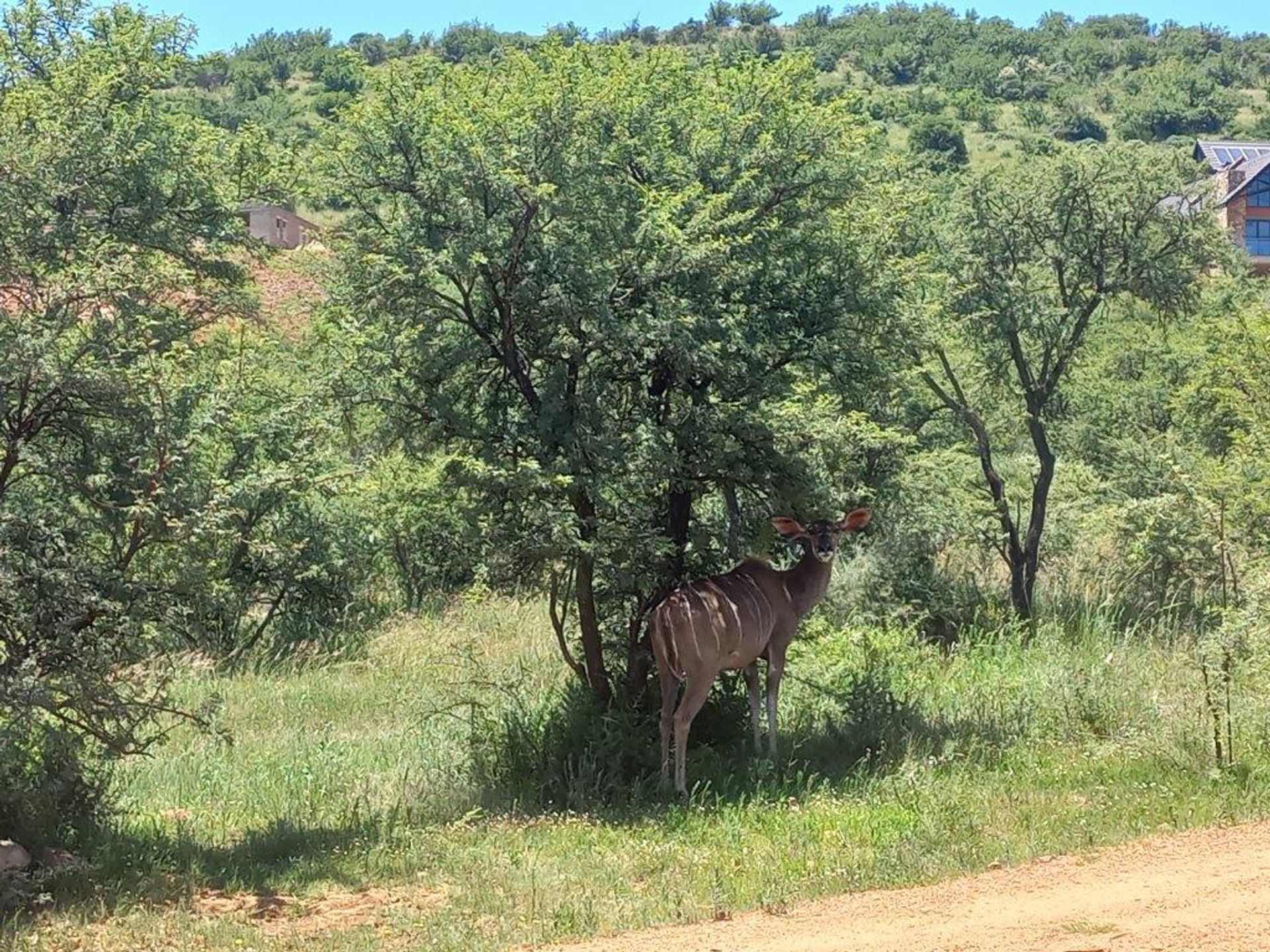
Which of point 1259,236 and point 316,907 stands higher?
point 1259,236

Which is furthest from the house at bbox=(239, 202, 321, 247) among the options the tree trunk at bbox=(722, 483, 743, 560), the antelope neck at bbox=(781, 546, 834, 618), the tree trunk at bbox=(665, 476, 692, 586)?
the antelope neck at bbox=(781, 546, 834, 618)

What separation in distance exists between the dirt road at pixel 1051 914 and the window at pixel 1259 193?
76010mm

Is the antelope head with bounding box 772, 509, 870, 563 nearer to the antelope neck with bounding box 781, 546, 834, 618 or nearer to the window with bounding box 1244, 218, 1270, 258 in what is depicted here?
the antelope neck with bounding box 781, 546, 834, 618

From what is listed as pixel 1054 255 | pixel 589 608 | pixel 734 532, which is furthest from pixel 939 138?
pixel 589 608

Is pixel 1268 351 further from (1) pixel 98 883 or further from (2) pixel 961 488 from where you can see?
(1) pixel 98 883

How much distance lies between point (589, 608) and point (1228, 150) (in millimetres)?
83228

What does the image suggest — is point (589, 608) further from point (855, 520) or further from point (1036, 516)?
point (1036, 516)

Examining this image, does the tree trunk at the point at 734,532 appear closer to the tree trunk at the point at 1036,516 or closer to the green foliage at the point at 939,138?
the tree trunk at the point at 1036,516

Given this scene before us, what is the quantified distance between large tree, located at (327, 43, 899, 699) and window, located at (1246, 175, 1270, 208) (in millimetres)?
72178

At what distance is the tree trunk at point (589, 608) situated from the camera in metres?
12.2

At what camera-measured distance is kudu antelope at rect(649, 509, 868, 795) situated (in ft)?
39.5

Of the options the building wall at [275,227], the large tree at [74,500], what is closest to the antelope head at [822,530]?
the large tree at [74,500]

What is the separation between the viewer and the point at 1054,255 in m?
21.8

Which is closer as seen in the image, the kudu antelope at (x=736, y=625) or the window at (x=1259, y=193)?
the kudu antelope at (x=736, y=625)
